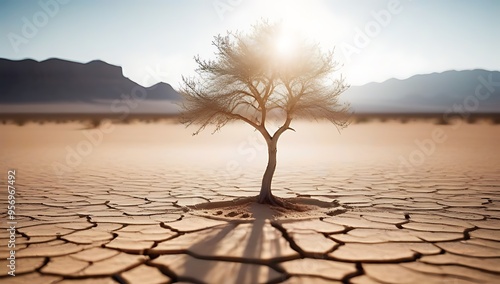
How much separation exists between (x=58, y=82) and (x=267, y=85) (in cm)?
9654

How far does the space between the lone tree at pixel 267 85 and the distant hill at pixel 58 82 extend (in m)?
89.4

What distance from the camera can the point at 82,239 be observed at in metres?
3.75

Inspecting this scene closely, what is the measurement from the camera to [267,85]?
568 centimetres

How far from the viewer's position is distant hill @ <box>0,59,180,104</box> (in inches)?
3351

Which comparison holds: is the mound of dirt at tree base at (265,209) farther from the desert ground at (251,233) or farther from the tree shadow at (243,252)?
the tree shadow at (243,252)

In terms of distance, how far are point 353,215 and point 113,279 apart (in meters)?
2.95

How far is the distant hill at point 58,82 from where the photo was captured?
85.1m

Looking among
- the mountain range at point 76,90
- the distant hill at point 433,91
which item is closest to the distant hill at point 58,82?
the mountain range at point 76,90

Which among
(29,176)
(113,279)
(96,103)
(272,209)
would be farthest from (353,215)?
(96,103)

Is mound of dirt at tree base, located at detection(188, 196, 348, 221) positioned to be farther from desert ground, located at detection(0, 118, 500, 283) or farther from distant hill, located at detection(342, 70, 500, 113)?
distant hill, located at detection(342, 70, 500, 113)

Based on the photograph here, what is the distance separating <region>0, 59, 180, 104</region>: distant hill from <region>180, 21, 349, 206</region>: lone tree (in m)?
89.4

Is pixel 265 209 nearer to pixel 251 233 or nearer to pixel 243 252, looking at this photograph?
pixel 251 233

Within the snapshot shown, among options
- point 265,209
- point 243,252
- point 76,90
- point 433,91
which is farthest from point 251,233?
point 433,91

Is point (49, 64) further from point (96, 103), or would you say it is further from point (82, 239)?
point (82, 239)
